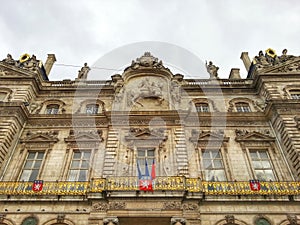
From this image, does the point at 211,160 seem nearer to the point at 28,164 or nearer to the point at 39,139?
the point at 39,139

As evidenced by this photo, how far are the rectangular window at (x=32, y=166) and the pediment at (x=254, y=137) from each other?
1225 centimetres

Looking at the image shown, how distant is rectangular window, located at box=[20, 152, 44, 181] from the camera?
15.0 meters

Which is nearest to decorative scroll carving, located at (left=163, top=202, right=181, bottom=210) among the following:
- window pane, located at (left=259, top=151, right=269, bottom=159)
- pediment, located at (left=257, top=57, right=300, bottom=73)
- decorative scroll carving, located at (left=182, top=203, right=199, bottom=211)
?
decorative scroll carving, located at (left=182, top=203, right=199, bottom=211)

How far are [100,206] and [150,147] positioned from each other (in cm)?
476

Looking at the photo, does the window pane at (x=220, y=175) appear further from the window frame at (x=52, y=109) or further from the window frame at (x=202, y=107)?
the window frame at (x=52, y=109)

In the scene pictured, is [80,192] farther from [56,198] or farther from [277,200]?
[277,200]

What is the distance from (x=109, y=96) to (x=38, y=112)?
5270 millimetres

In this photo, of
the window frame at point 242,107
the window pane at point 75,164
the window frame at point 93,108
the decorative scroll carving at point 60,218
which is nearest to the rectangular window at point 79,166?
the window pane at point 75,164

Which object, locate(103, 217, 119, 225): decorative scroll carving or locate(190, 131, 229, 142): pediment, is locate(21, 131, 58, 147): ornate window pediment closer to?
locate(103, 217, 119, 225): decorative scroll carving

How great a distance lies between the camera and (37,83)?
19953mm

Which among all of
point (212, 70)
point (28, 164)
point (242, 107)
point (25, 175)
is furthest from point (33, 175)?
point (212, 70)

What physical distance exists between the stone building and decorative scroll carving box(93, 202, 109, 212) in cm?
5

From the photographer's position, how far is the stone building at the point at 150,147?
12.6 metres

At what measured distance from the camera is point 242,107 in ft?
64.3
